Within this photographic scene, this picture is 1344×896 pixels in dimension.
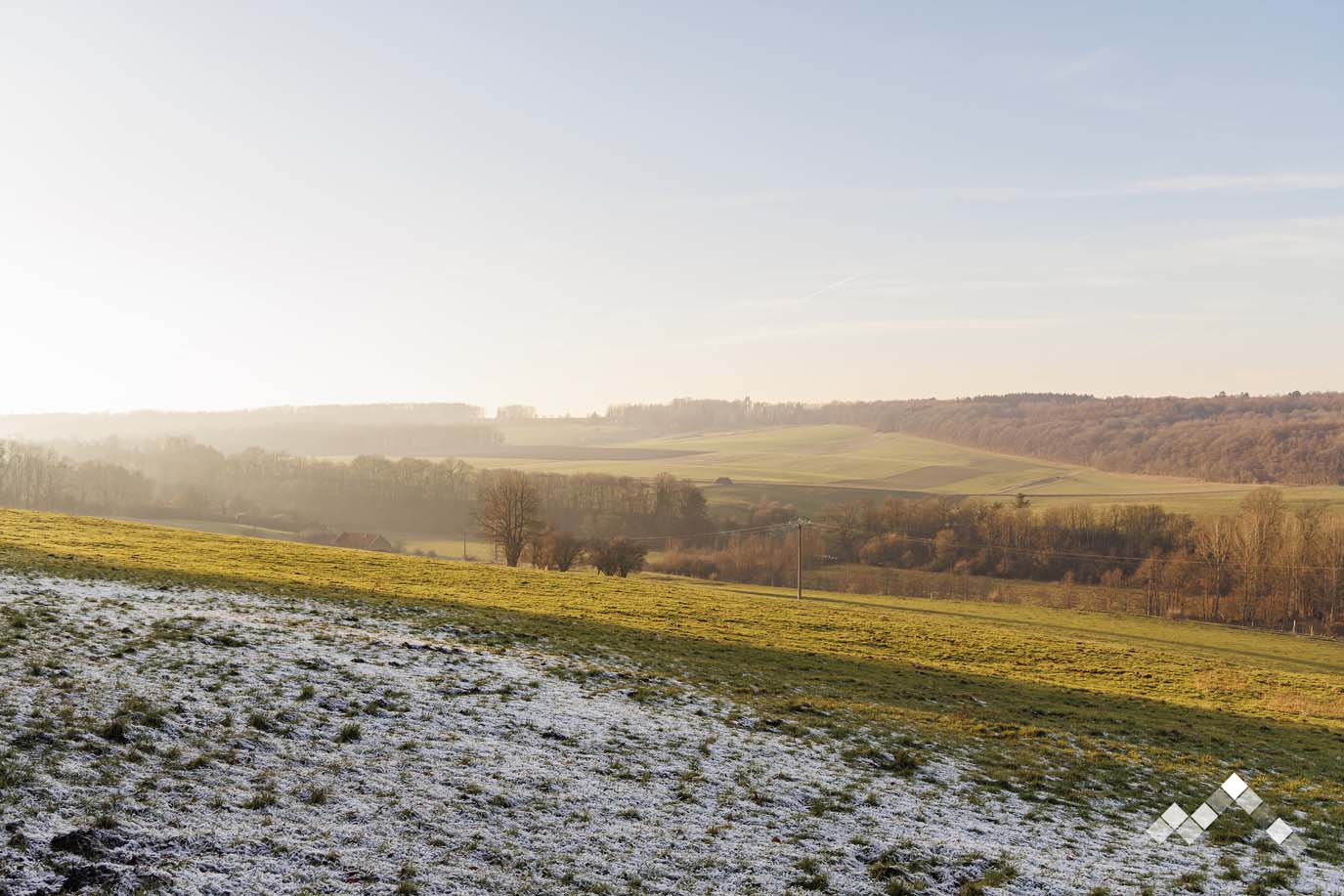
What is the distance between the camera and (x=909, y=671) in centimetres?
2798

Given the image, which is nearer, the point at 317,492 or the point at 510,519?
the point at 510,519

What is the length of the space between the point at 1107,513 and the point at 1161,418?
319ft

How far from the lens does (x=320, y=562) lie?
39094mm

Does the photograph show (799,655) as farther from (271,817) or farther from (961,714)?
(271,817)

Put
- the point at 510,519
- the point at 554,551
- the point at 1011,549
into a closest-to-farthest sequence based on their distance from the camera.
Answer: the point at 510,519, the point at 554,551, the point at 1011,549

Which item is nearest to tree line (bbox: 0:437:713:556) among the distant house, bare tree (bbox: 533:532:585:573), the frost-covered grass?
the distant house

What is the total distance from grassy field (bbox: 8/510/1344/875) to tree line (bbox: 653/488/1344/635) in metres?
33.0

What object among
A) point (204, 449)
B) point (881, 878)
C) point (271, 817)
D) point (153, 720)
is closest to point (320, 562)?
point (153, 720)

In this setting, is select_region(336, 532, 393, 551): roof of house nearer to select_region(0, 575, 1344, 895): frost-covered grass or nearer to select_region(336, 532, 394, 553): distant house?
select_region(336, 532, 394, 553): distant house

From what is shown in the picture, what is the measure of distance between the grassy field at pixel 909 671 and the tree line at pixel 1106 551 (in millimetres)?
32967

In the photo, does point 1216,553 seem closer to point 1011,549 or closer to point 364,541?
point 1011,549

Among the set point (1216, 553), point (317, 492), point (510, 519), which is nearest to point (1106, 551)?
point (1216, 553)

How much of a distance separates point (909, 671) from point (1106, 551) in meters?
90.1

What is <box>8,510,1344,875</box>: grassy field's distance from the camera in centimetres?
1725
